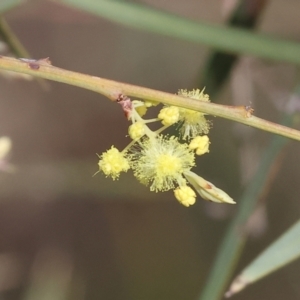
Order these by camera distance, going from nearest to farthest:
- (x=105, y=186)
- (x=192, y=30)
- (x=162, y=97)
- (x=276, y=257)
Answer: (x=162, y=97), (x=276, y=257), (x=192, y=30), (x=105, y=186)

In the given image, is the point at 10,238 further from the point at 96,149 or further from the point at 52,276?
the point at 96,149

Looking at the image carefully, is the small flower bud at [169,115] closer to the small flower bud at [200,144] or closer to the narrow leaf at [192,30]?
→ the small flower bud at [200,144]

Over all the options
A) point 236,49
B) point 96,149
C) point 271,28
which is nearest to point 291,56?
point 236,49

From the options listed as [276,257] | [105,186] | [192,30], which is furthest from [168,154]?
[105,186]

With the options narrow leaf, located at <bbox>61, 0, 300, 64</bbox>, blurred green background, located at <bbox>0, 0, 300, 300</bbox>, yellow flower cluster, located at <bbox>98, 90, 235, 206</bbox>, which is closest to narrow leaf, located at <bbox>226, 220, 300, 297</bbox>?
yellow flower cluster, located at <bbox>98, 90, 235, 206</bbox>

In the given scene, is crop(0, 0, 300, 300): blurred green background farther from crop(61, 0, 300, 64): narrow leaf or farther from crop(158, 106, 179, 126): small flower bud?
crop(158, 106, 179, 126): small flower bud

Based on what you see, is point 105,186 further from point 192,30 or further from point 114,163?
point 114,163
